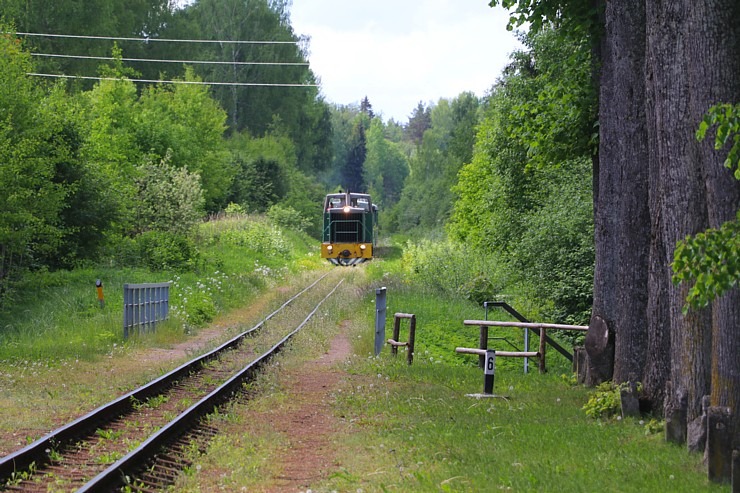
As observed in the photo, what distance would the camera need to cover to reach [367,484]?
336 inches

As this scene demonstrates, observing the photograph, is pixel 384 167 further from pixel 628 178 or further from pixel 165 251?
pixel 628 178

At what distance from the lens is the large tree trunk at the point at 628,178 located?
12.7 metres

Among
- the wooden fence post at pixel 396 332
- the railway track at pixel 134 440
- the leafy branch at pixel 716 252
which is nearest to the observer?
the leafy branch at pixel 716 252

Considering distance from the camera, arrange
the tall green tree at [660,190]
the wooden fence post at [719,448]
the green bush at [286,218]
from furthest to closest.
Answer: the green bush at [286,218], the tall green tree at [660,190], the wooden fence post at [719,448]

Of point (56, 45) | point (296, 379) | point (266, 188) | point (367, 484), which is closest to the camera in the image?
point (367, 484)

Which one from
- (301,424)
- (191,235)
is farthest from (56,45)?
(301,424)

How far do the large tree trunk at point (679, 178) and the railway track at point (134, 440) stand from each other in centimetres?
502

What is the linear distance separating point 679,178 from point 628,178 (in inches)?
149

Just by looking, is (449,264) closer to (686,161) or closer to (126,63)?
(686,161)

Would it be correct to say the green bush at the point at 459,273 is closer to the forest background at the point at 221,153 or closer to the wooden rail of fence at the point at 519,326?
the forest background at the point at 221,153

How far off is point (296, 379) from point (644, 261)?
630cm

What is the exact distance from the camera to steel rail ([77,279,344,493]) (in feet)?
27.1

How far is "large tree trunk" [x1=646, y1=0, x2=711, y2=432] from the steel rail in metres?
5.23

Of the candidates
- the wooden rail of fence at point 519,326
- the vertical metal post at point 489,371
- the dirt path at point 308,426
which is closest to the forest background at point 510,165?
the vertical metal post at point 489,371
